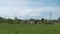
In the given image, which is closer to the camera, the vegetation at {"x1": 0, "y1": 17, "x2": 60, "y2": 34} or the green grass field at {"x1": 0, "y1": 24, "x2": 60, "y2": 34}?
the green grass field at {"x1": 0, "y1": 24, "x2": 60, "y2": 34}

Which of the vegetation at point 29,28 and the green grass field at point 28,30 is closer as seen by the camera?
the green grass field at point 28,30

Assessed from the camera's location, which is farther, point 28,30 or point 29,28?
point 29,28
